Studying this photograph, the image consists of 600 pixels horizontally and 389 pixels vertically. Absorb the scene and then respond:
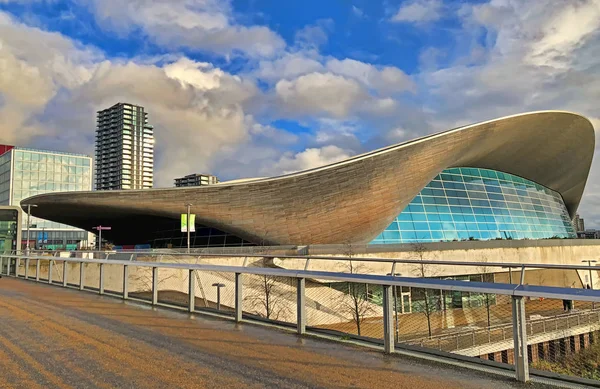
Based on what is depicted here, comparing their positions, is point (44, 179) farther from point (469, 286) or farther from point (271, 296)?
point (469, 286)

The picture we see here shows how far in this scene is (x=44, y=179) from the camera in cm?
10038

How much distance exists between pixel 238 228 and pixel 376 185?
37.1ft

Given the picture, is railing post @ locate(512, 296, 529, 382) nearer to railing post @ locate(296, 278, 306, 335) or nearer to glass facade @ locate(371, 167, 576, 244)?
railing post @ locate(296, 278, 306, 335)

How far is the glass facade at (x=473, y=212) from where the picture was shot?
133ft

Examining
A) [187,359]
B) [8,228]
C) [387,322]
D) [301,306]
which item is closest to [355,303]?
[301,306]

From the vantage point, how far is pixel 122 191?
119ft

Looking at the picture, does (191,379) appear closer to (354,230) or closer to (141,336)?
(141,336)

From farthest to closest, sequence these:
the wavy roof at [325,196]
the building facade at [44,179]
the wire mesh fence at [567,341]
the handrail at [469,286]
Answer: the building facade at [44,179], the wavy roof at [325,196], the wire mesh fence at [567,341], the handrail at [469,286]

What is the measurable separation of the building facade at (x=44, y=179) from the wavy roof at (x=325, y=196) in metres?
60.1

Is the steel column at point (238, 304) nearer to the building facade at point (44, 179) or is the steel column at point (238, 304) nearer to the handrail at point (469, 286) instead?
the handrail at point (469, 286)

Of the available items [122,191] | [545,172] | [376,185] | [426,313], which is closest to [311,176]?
[376,185]

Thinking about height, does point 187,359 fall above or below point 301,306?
below

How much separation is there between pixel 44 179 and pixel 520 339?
11010 centimetres

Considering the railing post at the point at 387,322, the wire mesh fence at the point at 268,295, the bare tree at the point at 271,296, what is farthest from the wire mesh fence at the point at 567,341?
the bare tree at the point at 271,296
